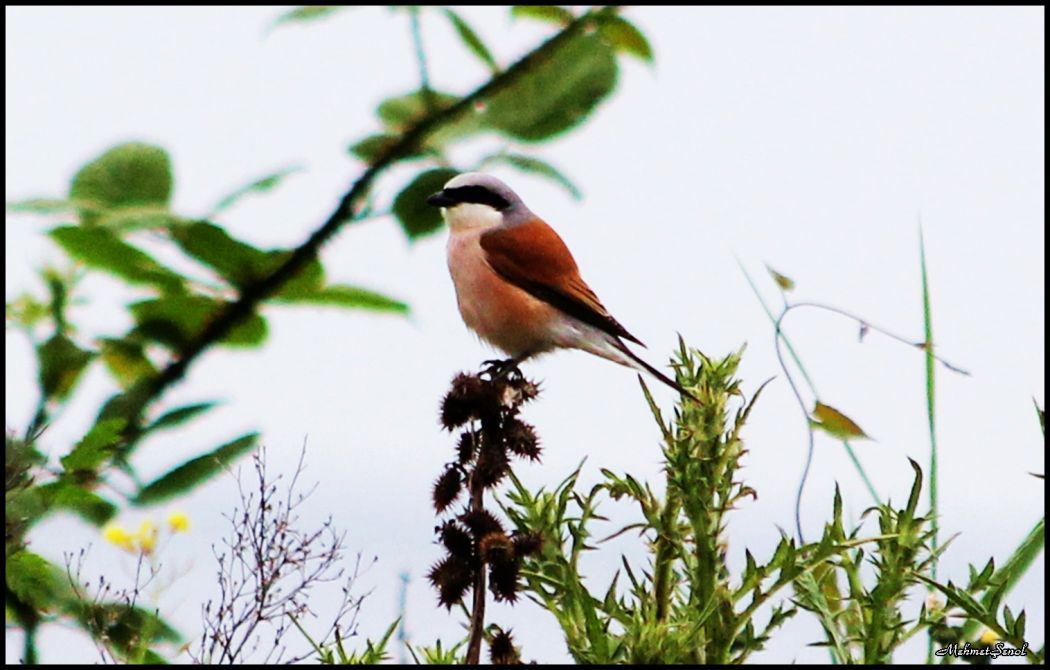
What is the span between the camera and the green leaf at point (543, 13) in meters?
1.02

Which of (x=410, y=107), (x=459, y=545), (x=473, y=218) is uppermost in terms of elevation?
(x=473, y=218)

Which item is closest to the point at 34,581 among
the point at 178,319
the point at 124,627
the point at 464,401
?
the point at 124,627

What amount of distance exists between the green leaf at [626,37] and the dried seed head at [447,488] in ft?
1.79

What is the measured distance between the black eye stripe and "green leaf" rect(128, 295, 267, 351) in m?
2.63

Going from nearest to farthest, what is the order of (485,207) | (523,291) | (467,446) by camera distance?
(467,446), (523,291), (485,207)

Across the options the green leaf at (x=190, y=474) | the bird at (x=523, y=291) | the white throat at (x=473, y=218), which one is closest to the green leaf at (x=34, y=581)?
the green leaf at (x=190, y=474)

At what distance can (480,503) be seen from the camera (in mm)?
1208

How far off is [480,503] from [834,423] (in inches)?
15.7

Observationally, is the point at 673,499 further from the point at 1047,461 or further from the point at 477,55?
the point at 477,55

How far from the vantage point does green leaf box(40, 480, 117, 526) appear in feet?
3.52

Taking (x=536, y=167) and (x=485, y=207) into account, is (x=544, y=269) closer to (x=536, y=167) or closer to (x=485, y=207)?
(x=485, y=207)

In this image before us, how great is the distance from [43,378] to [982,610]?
3.68 feet

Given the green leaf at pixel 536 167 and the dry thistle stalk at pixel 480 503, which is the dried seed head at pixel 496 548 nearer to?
the dry thistle stalk at pixel 480 503

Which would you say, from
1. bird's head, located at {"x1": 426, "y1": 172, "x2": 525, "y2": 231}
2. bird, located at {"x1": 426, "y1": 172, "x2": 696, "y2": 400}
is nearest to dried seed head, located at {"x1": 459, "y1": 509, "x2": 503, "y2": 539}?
bird, located at {"x1": 426, "y1": 172, "x2": 696, "y2": 400}
